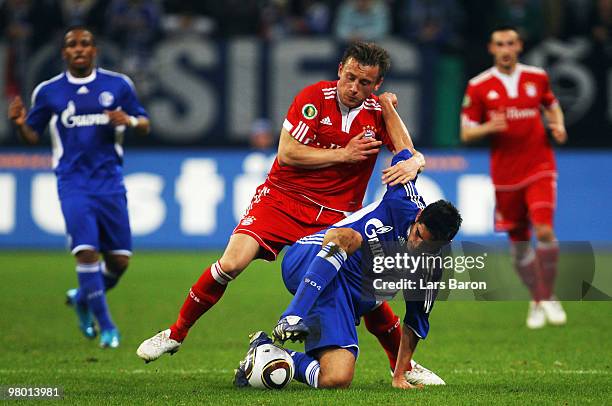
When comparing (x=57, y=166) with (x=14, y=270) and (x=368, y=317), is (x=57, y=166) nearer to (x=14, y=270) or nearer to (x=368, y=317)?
(x=368, y=317)

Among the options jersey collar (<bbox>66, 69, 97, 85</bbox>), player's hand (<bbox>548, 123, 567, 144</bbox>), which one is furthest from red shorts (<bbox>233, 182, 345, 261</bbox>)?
player's hand (<bbox>548, 123, 567, 144</bbox>)

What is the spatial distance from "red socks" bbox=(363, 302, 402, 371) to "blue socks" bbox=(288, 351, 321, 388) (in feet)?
1.90

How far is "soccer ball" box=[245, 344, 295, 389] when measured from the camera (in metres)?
6.75

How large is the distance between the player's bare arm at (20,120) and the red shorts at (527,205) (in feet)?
13.9

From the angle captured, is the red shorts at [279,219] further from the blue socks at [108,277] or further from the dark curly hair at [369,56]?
the blue socks at [108,277]

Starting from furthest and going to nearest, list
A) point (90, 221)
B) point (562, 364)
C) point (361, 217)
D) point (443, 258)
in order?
point (90, 221), point (562, 364), point (361, 217), point (443, 258)

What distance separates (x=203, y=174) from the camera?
16500 millimetres

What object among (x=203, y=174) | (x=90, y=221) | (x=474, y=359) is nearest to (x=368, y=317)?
(x=474, y=359)

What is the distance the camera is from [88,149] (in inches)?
362

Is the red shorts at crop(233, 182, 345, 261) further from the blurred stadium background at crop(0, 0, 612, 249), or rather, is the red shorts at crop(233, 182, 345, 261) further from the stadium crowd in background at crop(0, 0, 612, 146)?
the stadium crowd in background at crop(0, 0, 612, 146)

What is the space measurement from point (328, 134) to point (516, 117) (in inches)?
146

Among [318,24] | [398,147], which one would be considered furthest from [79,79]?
[318,24]

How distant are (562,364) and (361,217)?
200 centimetres

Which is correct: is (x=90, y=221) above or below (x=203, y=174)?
above
